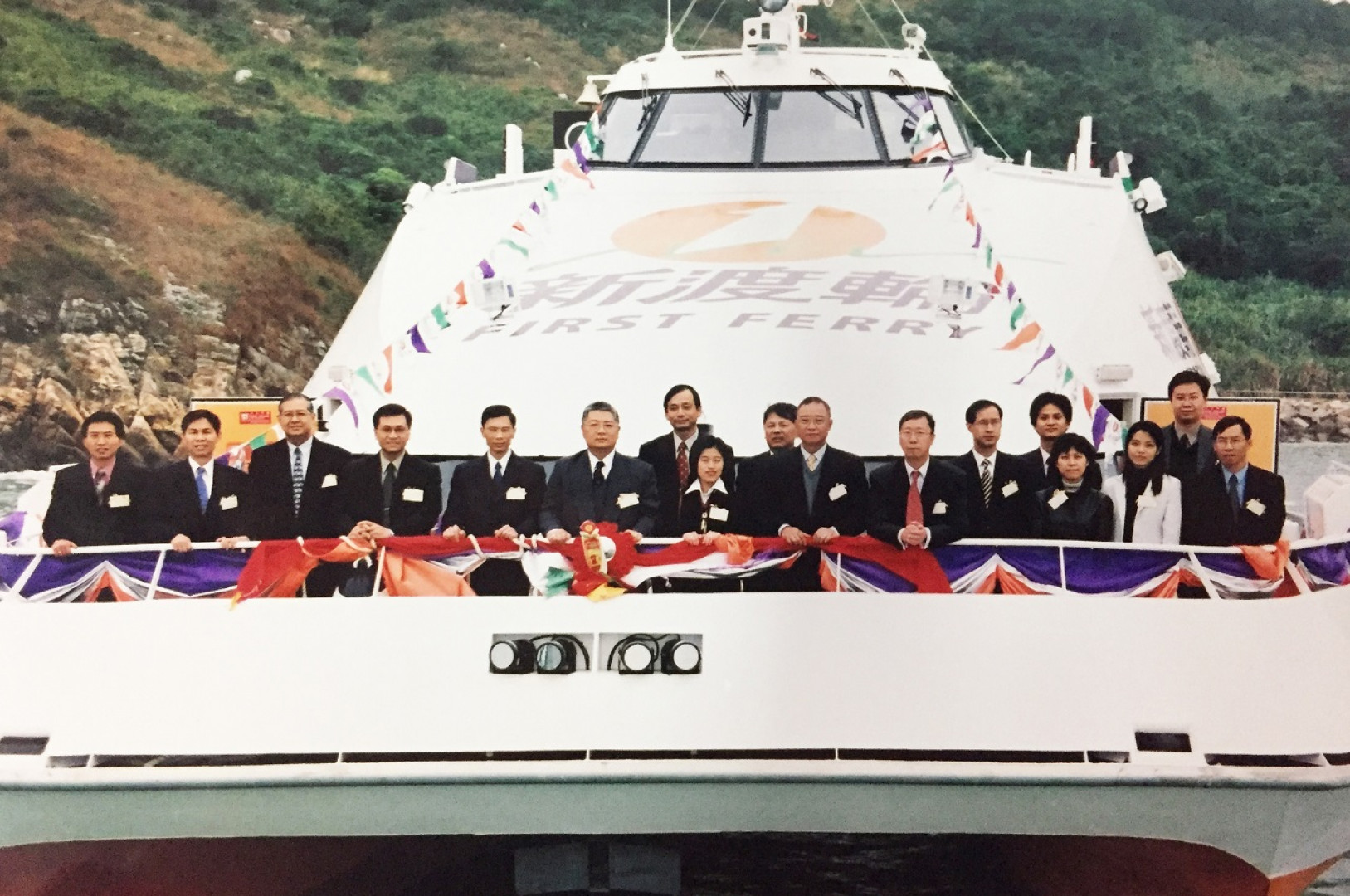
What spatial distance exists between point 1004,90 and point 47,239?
4513mm

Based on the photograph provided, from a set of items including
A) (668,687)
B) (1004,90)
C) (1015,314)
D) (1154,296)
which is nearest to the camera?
(668,687)

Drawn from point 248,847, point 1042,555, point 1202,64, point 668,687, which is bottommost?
point 248,847

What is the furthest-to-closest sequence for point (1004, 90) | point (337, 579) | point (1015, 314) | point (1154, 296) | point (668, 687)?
point (1004, 90) < point (1154, 296) < point (1015, 314) < point (337, 579) < point (668, 687)

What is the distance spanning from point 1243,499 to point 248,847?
312 centimetres

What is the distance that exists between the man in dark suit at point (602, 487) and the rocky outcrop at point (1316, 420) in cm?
318

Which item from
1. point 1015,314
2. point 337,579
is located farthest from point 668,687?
point 1015,314

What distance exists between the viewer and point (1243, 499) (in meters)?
4.34

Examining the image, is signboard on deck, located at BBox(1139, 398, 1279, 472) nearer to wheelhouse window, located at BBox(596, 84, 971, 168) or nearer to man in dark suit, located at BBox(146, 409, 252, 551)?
wheelhouse window, located at BBox(596, 84, 971, 168)

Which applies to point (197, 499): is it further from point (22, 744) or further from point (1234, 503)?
point (1234, 503)

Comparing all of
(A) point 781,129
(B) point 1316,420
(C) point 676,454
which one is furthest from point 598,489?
(B) point 1316,420

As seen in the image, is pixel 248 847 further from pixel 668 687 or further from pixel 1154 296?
pixel 1154 296

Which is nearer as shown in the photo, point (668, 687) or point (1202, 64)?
point (668, 687)

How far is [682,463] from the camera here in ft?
14.2

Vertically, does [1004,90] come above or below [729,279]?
above
